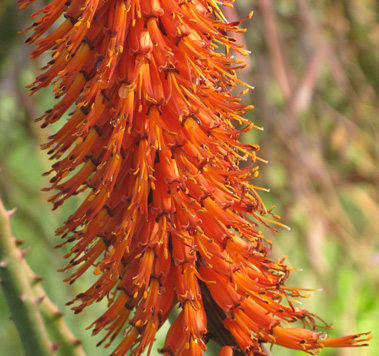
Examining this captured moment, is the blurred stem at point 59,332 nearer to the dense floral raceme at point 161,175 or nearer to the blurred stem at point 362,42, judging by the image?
the dense floral raceme at point 161,175

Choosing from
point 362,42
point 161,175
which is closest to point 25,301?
point 161,175

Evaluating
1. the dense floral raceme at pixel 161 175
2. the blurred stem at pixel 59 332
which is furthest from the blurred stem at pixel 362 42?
the blurred stem at pixel 59 332

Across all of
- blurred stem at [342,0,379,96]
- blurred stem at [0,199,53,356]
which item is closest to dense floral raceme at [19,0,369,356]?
blurred stem at [0,199,53,356]

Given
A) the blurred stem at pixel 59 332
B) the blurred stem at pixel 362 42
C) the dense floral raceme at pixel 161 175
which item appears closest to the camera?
the dense floral raceme at pixel 161 175

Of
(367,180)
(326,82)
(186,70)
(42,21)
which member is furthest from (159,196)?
(326,82)

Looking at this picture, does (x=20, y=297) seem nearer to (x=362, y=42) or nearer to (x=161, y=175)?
(x=161, y=175)

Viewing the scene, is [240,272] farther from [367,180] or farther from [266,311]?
[367,180]

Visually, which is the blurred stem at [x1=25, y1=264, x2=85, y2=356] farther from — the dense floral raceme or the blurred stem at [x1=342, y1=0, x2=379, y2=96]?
the blurred stem at [x1=342, y1=0, x2=379, y2=96]
